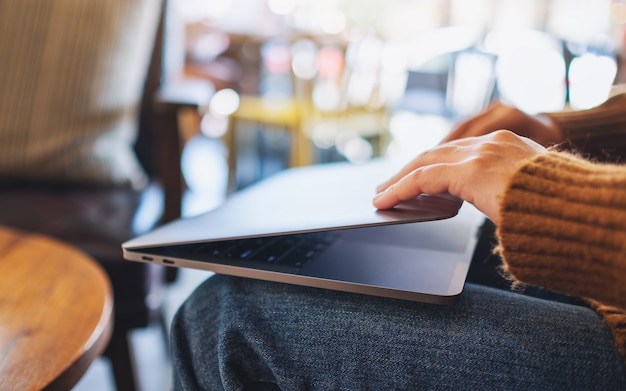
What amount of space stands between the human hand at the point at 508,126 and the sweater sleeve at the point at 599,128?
2 cm

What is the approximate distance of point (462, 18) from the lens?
4.40 m

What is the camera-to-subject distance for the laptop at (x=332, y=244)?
48cm

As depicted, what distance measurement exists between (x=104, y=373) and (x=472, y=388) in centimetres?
114

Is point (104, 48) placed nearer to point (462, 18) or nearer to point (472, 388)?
point (472, 388)

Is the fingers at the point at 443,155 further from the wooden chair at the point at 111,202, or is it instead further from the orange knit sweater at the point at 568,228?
the wooden chair at the point at 111,202

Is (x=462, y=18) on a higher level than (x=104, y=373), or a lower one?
higher

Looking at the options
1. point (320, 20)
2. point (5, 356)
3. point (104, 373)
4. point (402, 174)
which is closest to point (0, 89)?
point (104, 373)

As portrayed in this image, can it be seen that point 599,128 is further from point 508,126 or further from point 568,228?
point 568,228

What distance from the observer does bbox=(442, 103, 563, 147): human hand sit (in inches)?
26.4

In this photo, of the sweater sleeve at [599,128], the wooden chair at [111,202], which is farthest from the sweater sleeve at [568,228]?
the wooden chair at [111,202]

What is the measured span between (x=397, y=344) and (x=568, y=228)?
155 millimetres

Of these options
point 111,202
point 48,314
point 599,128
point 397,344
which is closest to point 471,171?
point 397,344

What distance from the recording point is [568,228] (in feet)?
1.35

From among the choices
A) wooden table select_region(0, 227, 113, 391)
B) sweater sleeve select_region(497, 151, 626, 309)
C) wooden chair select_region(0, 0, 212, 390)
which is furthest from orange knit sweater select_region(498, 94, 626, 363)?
wooden chair select_region(0, 0, 212, 390)
